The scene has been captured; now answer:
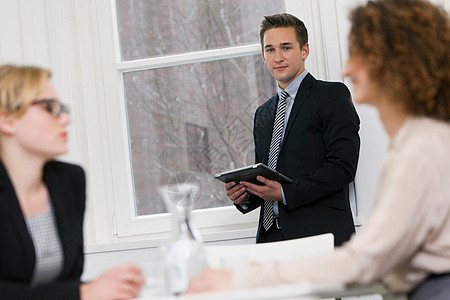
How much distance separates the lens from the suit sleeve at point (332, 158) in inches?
117

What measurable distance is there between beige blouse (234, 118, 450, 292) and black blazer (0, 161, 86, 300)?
51cm

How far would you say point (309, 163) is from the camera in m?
3.06

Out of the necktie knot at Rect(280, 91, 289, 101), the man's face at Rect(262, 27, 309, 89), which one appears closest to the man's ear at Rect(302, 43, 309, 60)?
the man's face at Rect(262, 27, 309, 89)

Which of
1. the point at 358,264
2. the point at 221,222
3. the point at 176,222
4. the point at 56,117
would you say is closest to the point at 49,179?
the point at 56,117

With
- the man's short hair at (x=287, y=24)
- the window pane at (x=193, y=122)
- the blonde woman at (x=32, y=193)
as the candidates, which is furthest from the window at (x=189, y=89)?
the blonde woman at (x=32, y=193)

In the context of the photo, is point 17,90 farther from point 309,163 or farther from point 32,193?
point 309,163

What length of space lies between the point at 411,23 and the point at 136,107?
2.51 meters

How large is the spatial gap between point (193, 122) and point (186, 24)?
0.57 meters

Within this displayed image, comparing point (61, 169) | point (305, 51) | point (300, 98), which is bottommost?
point (61, 169)

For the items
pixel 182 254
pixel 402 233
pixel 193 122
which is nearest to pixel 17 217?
pixel 182 254

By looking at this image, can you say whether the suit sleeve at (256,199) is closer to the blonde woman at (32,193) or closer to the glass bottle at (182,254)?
the blonde woman at (32,193)

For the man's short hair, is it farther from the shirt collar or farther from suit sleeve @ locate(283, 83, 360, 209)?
suit sleeve @ locate(283, 83, 360, 209)

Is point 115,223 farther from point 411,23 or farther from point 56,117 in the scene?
point 411,23

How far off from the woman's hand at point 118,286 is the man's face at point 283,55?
1.84 metres
